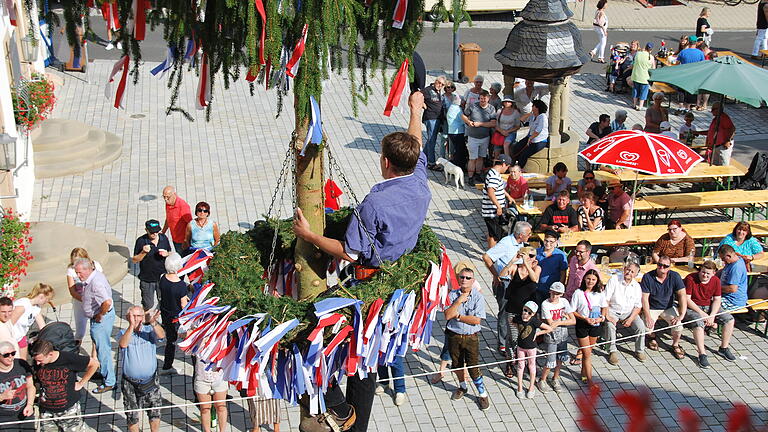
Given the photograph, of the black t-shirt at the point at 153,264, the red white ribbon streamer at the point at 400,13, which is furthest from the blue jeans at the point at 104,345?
the red white ribbon streamer at the point at 400,13

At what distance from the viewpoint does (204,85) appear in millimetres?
5691

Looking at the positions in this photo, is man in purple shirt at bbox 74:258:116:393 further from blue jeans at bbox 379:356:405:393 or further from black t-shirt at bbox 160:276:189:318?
blue jeans at bbox 379:356:405:393

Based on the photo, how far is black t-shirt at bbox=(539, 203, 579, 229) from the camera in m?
13.0

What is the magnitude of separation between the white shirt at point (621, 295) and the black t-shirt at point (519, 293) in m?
1.00

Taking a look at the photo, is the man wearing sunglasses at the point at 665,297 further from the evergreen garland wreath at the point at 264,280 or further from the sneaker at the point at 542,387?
the evergreen garland wreath at the point at 264,280

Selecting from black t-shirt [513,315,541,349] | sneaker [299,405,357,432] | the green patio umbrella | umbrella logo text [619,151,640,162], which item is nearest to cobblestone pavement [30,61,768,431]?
black t-shirt [513,315,541,349]

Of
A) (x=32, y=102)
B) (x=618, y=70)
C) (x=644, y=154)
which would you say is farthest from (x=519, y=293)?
(x=618, y=70)

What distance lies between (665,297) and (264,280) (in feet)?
21.8

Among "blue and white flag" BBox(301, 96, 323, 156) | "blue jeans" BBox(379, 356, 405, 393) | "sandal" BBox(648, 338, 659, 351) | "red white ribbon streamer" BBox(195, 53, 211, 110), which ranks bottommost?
"sandal" BBox(648, 338, 659, 351)

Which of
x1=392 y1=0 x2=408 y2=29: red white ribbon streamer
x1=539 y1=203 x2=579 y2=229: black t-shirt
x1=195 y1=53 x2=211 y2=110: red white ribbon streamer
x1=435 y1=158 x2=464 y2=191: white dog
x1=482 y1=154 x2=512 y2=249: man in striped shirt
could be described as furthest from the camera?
x1=435 y1=158 x2=464 y2=191: white dog

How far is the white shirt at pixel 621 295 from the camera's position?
435 inches

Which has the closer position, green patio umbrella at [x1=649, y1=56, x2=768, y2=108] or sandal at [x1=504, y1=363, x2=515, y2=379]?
sandal at [x1=504, y1=363, x2=515, y2=379]

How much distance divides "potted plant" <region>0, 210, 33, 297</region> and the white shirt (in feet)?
23.2

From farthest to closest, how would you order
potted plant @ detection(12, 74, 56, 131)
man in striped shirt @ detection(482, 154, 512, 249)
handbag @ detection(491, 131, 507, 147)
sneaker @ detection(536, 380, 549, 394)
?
handbag @ detection(491, 131, 507, 147) → potted plant @ detection(12, 74, 56, 131) → man in striped shirt @ detection(482, 154, 512, 249) → sneaker @ detection(536, 380, 549, 394)
